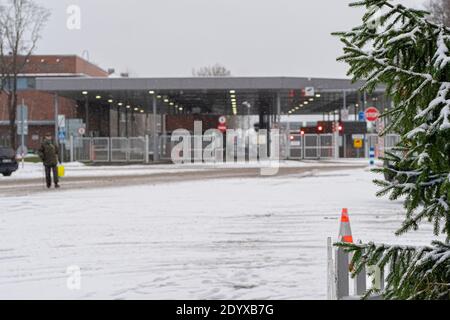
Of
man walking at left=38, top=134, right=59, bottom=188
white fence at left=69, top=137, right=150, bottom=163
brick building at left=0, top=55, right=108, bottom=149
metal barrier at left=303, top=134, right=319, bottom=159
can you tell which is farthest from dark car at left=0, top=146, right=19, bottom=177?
brick building at left=0, top=55, right=108, bottom=149

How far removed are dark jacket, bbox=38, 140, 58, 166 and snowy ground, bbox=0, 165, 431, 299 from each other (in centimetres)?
286

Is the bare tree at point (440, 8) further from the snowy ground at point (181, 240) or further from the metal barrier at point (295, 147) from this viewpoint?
the snowy ground at point (181, 240)

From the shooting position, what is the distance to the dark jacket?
21922mm

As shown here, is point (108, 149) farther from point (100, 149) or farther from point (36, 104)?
point (36, 104)

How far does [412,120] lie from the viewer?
356cm

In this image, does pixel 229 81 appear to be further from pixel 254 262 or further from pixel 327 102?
pixel 254 262

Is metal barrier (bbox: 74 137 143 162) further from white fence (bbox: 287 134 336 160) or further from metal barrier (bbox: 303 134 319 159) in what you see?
metal barrier (bbox: 303 134 319 159)

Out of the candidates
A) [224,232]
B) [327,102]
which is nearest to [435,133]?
[224,232]

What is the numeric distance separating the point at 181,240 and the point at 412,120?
7202 mm

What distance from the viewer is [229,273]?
7.72 m

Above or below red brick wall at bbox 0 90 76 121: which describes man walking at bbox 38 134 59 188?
below

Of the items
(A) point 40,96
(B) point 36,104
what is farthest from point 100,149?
(A) point 40,96
